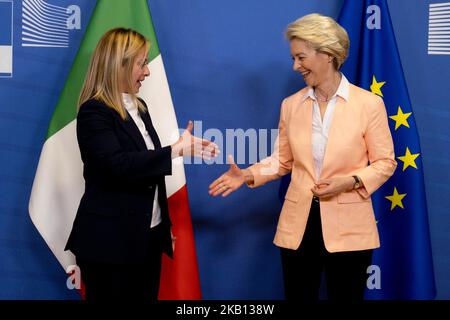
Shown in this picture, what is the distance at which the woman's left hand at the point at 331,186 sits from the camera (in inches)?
85.0

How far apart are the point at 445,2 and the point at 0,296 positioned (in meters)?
2.55

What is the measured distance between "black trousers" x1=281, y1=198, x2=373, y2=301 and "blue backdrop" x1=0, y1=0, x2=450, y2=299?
0.74 m

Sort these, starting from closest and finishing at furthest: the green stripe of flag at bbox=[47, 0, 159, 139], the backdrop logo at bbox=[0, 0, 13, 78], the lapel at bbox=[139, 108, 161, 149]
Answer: the lapel at bbox=[139, 108, 161, 149] < the green stripe of flag at bbox=[47, 0, 159, 139] < the backdrop logo at bbox=[0, 0, 13, 78]

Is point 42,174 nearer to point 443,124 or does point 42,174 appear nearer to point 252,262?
point 252,262

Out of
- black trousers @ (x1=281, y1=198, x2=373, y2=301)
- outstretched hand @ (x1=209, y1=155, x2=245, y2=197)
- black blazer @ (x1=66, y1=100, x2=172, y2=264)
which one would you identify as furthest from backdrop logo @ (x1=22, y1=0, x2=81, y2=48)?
black trousers @ (x1=281, y1=198, x2=373, y2=301)

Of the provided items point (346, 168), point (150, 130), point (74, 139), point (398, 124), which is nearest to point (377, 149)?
point (346, 168)

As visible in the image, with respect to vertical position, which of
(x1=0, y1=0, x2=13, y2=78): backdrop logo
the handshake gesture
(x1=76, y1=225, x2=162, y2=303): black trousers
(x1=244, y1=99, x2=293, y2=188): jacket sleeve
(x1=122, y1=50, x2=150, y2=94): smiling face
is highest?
(x1=0, y1=0, x2=13, y2=78): backdrop logo

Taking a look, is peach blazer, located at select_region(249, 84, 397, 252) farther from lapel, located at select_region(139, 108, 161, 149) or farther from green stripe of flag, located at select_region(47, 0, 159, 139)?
green stripe of flag, located at select_region(47, 0, 159, 139)

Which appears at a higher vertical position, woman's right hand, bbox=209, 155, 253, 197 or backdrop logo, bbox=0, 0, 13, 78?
backdrop logo, bbox=0, 0, 13, 78

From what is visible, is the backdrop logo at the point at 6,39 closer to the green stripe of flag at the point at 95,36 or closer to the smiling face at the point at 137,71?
the green stripe of flag at the point at 95,36

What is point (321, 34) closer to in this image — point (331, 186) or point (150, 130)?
point (331, 186)

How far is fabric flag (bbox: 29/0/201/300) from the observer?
268 centimetres

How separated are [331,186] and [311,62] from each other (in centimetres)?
46
